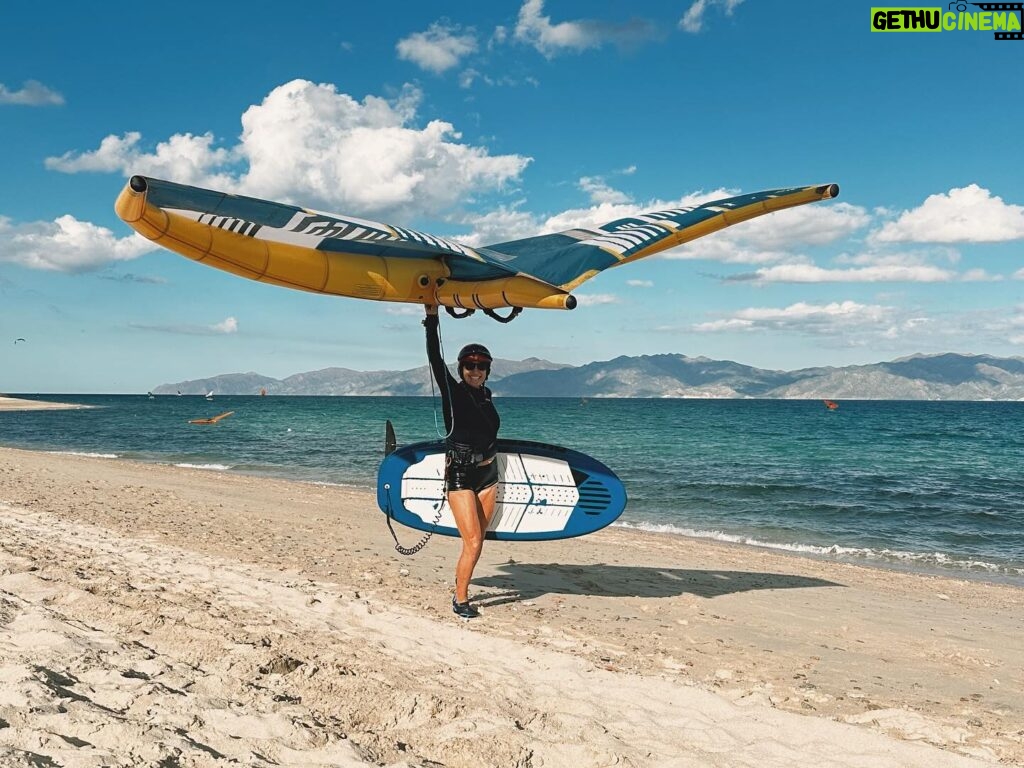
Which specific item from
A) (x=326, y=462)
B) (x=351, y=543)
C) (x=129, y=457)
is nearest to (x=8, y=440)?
(x=129, y=457)

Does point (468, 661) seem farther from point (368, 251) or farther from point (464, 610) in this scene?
point (368, 251)

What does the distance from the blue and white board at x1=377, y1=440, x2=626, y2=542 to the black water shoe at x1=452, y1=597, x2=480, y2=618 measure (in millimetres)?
987

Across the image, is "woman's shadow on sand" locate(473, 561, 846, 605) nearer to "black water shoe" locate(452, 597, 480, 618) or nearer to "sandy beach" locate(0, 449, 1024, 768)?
"sandy beach" locate(0, 449, 1024, 768)

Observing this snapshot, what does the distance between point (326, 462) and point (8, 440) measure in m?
20.8

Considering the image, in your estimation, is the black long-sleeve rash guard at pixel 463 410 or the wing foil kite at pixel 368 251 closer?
the wing foil kite at pixel 368 251

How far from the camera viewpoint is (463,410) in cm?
605

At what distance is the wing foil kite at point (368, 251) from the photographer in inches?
192

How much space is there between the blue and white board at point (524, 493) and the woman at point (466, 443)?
35.9 inches

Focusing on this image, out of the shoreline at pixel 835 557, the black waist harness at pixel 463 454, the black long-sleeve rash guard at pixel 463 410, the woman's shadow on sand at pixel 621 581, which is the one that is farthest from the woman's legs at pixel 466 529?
the shoreline at pixel 835 557

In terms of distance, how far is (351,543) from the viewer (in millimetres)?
9750

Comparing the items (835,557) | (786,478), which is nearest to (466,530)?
(835,557)

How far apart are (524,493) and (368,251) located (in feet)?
9.26

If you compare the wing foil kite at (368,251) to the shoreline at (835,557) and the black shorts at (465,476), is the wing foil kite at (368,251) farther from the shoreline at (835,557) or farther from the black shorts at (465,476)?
the shoreline at (835,557)

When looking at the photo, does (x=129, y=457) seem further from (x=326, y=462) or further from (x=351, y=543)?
(x=351, y=543)
